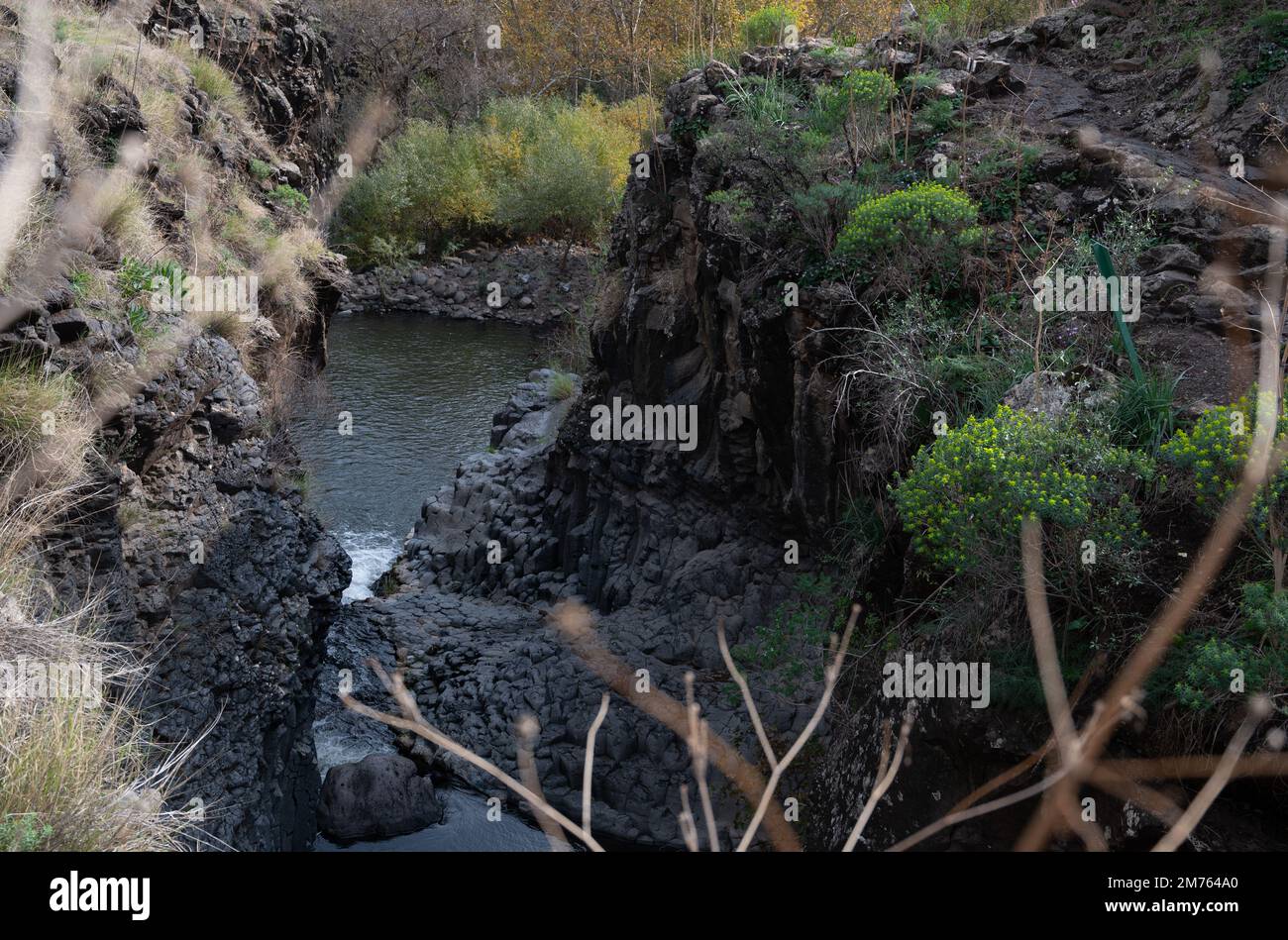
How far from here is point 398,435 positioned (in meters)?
20.9

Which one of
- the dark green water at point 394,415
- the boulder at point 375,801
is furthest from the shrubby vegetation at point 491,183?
the boulder at point 375,801

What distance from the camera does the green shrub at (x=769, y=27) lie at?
44.5ft

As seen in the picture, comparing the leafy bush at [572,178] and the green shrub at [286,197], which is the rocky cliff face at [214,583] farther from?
the leafy bush at [572,178]

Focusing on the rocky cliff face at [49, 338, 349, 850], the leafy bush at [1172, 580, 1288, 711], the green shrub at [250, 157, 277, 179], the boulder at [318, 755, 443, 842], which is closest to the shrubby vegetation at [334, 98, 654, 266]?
the green shrub at [250, 157, 277, 179]

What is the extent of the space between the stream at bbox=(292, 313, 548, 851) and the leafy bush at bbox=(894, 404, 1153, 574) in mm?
6092

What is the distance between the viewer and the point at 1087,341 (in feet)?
24.3

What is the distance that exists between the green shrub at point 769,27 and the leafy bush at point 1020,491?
9.06m

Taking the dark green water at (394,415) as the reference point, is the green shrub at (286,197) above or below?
above

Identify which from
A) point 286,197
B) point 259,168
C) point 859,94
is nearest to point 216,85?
point 259,168

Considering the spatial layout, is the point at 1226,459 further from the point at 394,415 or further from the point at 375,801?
the point at 394,415

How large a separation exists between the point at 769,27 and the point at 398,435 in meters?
11.1
